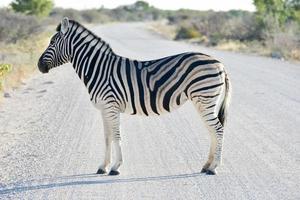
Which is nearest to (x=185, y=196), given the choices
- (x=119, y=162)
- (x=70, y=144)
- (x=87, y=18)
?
(x=119, y=162)

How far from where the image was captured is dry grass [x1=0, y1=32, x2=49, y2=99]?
16.7m

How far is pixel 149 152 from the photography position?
29.3 feet

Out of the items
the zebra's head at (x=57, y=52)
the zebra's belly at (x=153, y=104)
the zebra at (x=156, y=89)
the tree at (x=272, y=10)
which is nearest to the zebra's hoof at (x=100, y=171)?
the zebra at (x=156, y=89)

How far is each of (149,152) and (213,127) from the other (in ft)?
4.43

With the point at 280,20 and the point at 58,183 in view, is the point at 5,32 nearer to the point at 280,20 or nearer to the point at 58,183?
the point at 280,20

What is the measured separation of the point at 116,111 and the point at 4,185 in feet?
5.69

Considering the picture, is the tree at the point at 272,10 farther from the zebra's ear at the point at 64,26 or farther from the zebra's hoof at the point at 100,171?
the zebra's hoof at the point at 100,171

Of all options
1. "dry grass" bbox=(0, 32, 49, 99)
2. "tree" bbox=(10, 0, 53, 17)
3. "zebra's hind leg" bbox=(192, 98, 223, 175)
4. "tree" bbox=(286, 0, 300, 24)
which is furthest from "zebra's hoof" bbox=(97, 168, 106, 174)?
"tree" bbox=(10, 0, 53, 17)

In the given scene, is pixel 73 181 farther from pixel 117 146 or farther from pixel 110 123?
pixel 110 123

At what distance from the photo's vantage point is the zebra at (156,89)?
789cm

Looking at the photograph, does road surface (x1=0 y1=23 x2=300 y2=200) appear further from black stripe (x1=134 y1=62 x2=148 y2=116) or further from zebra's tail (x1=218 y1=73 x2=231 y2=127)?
black stripe (x1=134 y1=62 x2=148 y2=116)

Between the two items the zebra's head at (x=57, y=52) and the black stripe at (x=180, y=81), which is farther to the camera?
the zebra's head at (x=57, y=52)

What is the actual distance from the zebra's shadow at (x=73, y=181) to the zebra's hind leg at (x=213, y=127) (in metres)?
0.24

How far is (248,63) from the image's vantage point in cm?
2450
